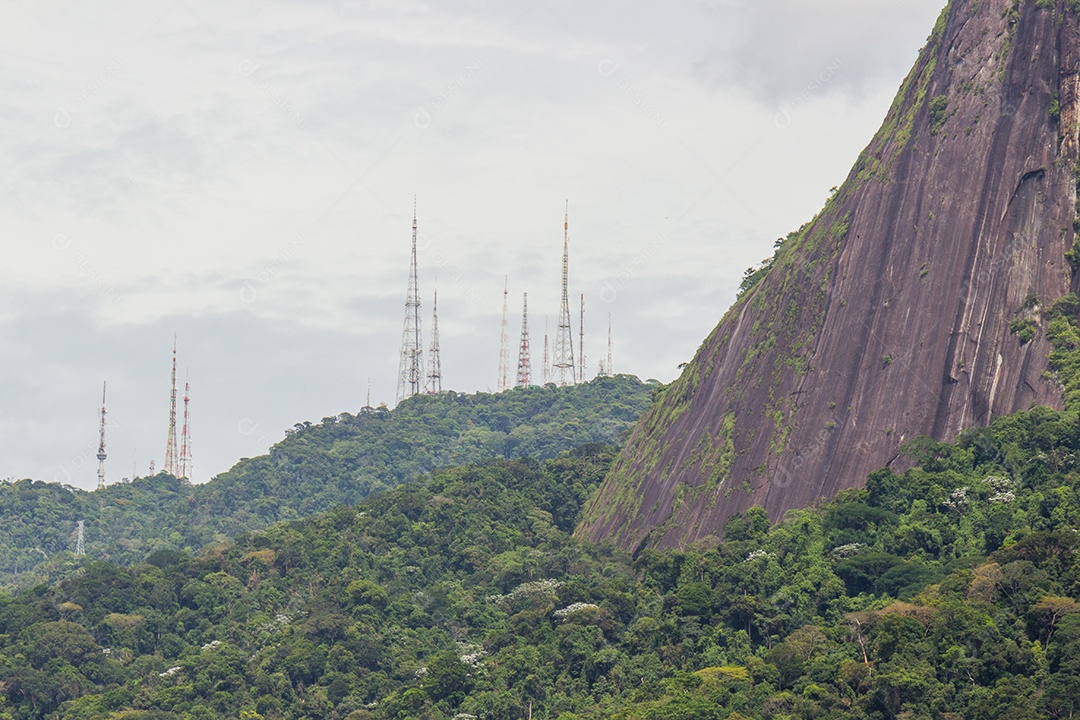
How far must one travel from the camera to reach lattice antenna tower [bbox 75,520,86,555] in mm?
Result: 145875

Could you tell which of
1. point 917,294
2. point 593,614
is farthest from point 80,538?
point 917,294

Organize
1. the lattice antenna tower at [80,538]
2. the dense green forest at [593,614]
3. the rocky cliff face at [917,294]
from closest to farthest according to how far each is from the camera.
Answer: the dense green forest at [593,614]
the rocky cliff face at [917,294]
the lattice antenna tower at [80,538]

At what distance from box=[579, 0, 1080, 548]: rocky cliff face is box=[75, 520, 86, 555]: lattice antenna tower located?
70.0 m

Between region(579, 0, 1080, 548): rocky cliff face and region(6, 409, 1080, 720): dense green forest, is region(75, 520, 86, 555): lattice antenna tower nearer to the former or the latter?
region(6, 409, 1080, 720): dense green forest

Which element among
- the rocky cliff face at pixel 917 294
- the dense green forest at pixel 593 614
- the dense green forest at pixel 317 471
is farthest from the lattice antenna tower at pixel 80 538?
the rocky cliff face at pixel 917 294

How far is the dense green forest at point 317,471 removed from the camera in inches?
5797

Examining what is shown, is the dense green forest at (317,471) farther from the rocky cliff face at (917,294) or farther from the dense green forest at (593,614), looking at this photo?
the rocky cliff face at (917,294)

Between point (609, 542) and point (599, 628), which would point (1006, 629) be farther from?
point (609, 542)

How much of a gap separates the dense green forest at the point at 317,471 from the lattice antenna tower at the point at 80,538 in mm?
428

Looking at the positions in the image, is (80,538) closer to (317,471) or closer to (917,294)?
(317,471)

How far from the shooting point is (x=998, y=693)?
191ft

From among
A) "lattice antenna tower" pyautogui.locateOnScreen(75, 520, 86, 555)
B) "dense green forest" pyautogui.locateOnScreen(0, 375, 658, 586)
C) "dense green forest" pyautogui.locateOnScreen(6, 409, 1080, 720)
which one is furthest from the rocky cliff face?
"lattice antenna tower" pyautogui.locateOnScreen(75, 520, 86, 555)

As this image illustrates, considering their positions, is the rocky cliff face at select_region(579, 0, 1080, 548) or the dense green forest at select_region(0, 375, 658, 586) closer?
the rocky cliff face at select_region(579, 0, 1080, 548)

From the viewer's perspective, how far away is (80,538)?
147625mm
